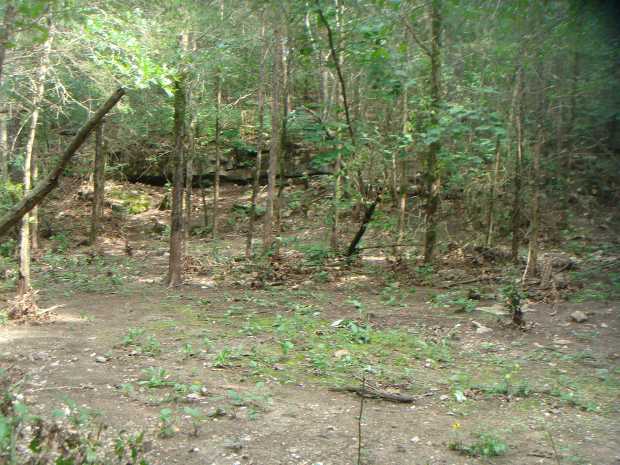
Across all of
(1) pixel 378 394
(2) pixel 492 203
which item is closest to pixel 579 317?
(1) pixel 378 394

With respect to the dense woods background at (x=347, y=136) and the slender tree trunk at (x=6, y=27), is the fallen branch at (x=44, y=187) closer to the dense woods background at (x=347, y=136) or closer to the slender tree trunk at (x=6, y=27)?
the dense woods background at (x=347, y=136)

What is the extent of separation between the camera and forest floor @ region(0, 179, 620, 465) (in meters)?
4.78

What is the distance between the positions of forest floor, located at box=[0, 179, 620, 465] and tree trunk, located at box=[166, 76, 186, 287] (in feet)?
1.76

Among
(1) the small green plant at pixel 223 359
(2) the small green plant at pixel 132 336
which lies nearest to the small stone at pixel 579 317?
(1) the small green plant at pixel 223 359

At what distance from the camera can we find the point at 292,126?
15.8 meters

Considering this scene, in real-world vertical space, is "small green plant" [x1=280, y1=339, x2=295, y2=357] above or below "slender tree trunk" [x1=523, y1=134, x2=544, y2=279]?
below

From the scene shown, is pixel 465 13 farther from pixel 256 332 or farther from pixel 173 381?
pixel 256 332

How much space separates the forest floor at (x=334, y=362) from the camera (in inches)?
188

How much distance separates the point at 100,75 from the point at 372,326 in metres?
6.37

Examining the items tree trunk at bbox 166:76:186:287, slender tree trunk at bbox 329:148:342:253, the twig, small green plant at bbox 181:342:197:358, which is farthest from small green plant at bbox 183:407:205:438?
slender tree trunk at bbox 329:148:342:253

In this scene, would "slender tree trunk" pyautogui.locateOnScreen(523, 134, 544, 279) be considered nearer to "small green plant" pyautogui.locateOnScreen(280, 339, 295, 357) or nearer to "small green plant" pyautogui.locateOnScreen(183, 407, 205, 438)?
"small green plant" pyautogui.locateOnScreen(280, 339, 295, 357)

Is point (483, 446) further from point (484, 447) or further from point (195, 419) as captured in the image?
point (195, 419)

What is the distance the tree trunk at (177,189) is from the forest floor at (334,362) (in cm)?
54

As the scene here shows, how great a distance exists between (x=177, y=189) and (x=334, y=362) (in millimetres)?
6579
